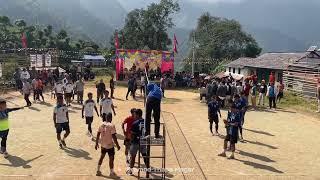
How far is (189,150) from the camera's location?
14.6 m

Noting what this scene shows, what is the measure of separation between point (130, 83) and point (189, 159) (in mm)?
13570

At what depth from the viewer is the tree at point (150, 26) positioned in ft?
202

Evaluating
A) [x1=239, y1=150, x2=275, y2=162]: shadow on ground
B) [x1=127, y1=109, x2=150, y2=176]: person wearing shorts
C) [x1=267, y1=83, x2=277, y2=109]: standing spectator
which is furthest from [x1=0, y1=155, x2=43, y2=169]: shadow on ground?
[x1=267, y1=83, x2=277, y2=109]: standing spectator

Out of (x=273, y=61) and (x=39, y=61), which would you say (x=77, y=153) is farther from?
(x=273, y=61)

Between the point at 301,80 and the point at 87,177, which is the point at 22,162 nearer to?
the point at 87,177

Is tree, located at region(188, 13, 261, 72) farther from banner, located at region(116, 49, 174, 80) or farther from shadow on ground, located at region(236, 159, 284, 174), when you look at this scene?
shadow on ground, located at region(236, 159, 284, 174)

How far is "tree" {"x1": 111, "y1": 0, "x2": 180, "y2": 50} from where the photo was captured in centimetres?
6156

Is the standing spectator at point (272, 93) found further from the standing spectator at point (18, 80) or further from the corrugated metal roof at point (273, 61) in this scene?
the corrugated metal roof at point (273, 61)

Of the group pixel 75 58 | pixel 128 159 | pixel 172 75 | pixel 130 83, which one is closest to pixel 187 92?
pixel 172 75

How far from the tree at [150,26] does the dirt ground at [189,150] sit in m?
41.2

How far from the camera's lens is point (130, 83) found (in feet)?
86.7

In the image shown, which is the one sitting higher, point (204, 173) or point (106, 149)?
point (106, 149)

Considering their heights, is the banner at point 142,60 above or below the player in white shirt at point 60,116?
above

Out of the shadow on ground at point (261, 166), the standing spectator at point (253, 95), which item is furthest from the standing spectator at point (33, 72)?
the shadow on ground at point (261, 166)
